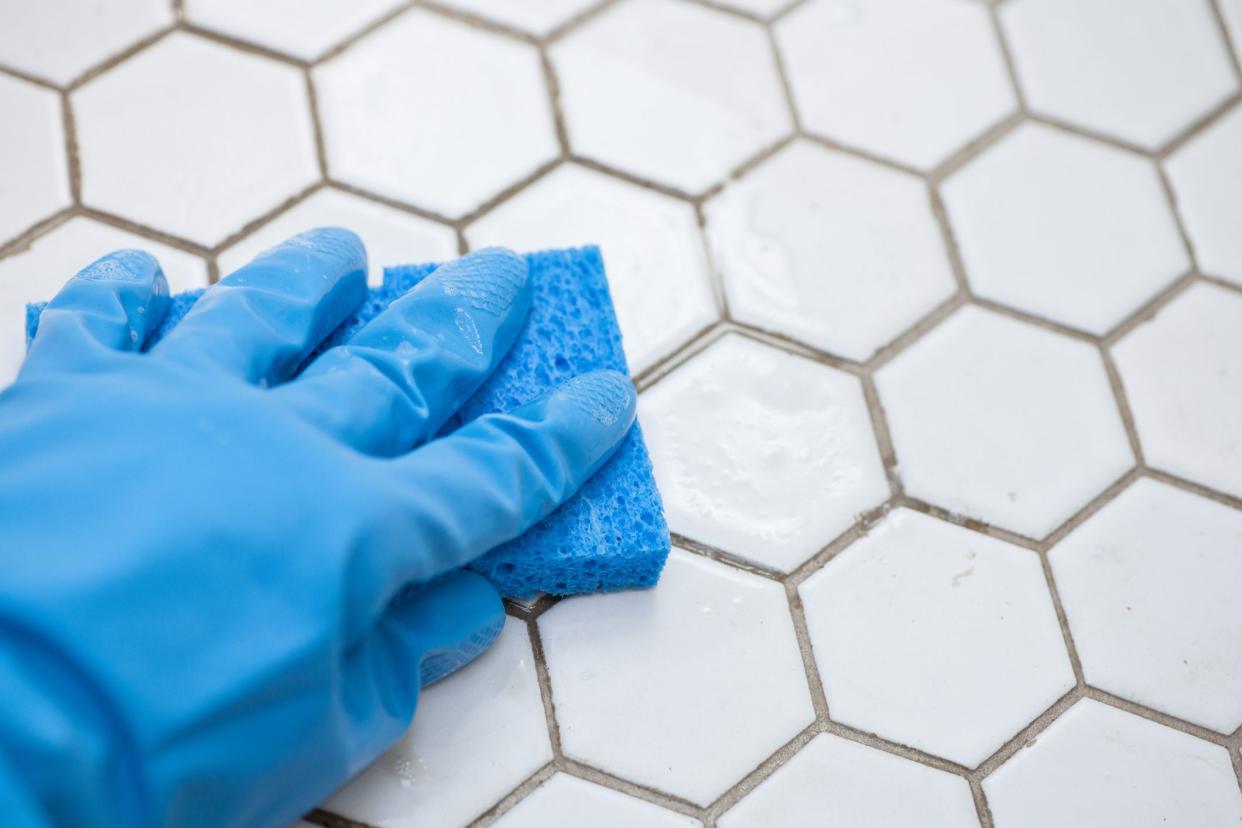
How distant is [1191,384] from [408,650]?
2.54ft

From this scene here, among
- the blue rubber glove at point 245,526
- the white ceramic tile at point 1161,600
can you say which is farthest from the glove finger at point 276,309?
the white ceramic tile at point 1161,600

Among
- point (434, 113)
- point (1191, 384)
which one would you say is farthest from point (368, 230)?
point (1191, 384)

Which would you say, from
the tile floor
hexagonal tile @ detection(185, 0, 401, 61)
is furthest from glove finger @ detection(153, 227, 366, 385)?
hexagonal tile @ detection(185, 0, 401, 61)

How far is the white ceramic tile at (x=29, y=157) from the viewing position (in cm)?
107

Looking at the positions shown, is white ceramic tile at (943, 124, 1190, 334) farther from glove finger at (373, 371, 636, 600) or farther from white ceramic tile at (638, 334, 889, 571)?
glove finger at (373, 371, 636, 600)

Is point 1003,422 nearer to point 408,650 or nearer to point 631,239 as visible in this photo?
point 631,239

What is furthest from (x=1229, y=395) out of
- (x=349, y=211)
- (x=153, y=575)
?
(x=153, y=575)

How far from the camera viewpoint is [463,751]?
3.09 ft

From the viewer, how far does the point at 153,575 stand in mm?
727

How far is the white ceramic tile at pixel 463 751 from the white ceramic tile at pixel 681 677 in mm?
28

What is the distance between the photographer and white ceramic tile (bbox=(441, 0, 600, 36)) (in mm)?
1164

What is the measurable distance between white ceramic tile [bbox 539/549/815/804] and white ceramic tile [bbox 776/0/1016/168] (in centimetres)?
48

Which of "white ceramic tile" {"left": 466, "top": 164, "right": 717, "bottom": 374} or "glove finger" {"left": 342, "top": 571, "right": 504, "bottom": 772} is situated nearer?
"glove finger" {"left": 342, "top": 571, "right": 504, "bottom": 772}

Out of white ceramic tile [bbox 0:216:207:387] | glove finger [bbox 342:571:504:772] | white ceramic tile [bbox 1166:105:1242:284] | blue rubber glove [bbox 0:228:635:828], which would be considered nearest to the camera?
blue rubber glove [bbox 0:228:635:828]
